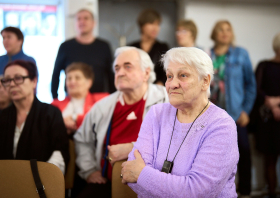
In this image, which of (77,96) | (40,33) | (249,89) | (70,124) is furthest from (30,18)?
(249,89)

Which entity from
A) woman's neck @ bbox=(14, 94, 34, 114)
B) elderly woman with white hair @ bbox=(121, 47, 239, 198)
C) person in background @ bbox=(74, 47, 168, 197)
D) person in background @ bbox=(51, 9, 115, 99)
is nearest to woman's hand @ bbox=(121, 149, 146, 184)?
elderly woman with white hair @ bbox=(121, 47, 239, 198)

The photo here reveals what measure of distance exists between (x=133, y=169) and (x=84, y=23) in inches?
68.7

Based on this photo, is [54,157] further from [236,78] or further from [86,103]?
[236,78]

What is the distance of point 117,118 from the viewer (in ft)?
6.19

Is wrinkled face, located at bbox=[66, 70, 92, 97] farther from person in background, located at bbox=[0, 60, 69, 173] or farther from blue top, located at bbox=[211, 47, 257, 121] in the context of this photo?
blue top, located at bbox=[211, 47, 257, 121]

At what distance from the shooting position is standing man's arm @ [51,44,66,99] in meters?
2.19

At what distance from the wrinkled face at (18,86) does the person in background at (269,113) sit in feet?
7.24

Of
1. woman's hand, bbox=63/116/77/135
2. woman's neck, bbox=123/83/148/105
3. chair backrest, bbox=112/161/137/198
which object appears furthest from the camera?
woman's hand, bbox=63/116/77/135

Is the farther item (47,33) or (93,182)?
(47,33)

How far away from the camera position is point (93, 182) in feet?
6.13

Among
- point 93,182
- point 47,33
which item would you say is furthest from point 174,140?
point 47,33

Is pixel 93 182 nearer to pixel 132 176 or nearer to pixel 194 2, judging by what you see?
pixel 132 176

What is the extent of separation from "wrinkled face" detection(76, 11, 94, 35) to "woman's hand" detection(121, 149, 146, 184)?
1620 mm

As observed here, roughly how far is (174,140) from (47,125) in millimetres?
916
